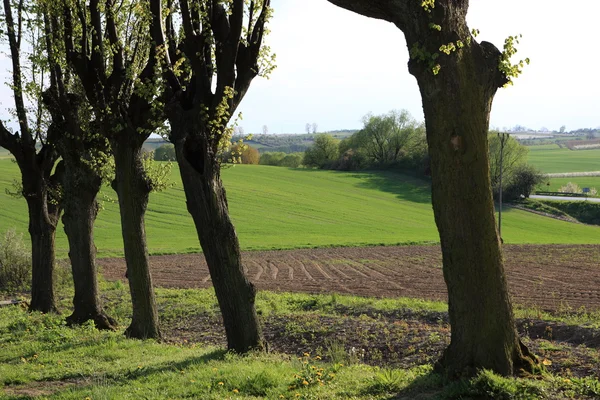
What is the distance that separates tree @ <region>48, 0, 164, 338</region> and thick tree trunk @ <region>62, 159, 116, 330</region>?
258cm

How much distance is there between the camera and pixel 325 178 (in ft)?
285

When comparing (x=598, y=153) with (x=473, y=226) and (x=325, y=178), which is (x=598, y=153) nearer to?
(x=325, y=178)

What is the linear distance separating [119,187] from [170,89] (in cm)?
278

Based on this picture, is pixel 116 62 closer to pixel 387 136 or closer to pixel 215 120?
pixel 215 120

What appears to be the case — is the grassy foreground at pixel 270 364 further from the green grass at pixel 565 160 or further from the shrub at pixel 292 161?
the green grass at pixel 565 160

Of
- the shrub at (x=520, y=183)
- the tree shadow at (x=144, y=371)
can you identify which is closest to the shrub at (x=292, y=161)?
the shrub at (x=520, y=183)

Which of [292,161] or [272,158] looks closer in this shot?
[292,161]

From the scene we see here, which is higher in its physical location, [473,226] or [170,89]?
[170,89]

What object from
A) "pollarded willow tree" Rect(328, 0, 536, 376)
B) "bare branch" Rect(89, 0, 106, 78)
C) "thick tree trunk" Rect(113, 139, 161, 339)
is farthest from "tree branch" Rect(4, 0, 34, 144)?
"pollarded willow tree" Rect(328, 0, 536, 376)

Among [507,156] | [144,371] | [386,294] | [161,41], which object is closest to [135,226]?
[161,41]

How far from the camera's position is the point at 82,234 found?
579 inches

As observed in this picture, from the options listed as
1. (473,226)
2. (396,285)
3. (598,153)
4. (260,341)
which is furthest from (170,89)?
(598,153)

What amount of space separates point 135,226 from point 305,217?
153ft

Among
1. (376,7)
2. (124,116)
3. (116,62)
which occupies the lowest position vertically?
Result: (124,116)
